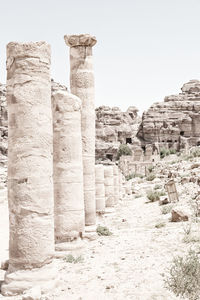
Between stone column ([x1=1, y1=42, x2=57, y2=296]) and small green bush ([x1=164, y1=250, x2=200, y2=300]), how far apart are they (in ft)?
7.17

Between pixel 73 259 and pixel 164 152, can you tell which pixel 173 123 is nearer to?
pixel 164 152

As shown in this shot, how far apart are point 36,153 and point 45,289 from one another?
2487mm

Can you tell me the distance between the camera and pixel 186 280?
5.80m

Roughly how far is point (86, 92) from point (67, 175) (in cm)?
377

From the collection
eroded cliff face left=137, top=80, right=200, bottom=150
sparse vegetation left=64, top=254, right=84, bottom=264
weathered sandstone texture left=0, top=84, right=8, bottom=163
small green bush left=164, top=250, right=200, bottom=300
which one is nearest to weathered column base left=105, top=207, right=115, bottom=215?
sparse vegetation left=64, top=254, right=84, bottom=264

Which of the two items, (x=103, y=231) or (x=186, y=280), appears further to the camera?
(x=103, y=231)

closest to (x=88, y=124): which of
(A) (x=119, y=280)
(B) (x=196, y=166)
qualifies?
(A) (x=119, y=280)

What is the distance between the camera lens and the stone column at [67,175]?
928 cm

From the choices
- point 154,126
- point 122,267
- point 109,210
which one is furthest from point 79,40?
point 154,126

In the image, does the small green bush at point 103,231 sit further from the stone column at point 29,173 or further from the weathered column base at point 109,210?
the weathered column base at point 109,210

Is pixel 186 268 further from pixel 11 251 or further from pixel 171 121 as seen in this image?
pixel 171 121

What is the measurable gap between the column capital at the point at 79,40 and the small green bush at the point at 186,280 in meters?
8.39

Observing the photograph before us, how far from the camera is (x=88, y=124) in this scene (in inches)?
474

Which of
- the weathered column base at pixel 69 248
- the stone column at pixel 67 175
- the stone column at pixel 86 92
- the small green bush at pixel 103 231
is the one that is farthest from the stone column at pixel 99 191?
the weathered column base at pixel 69 248
